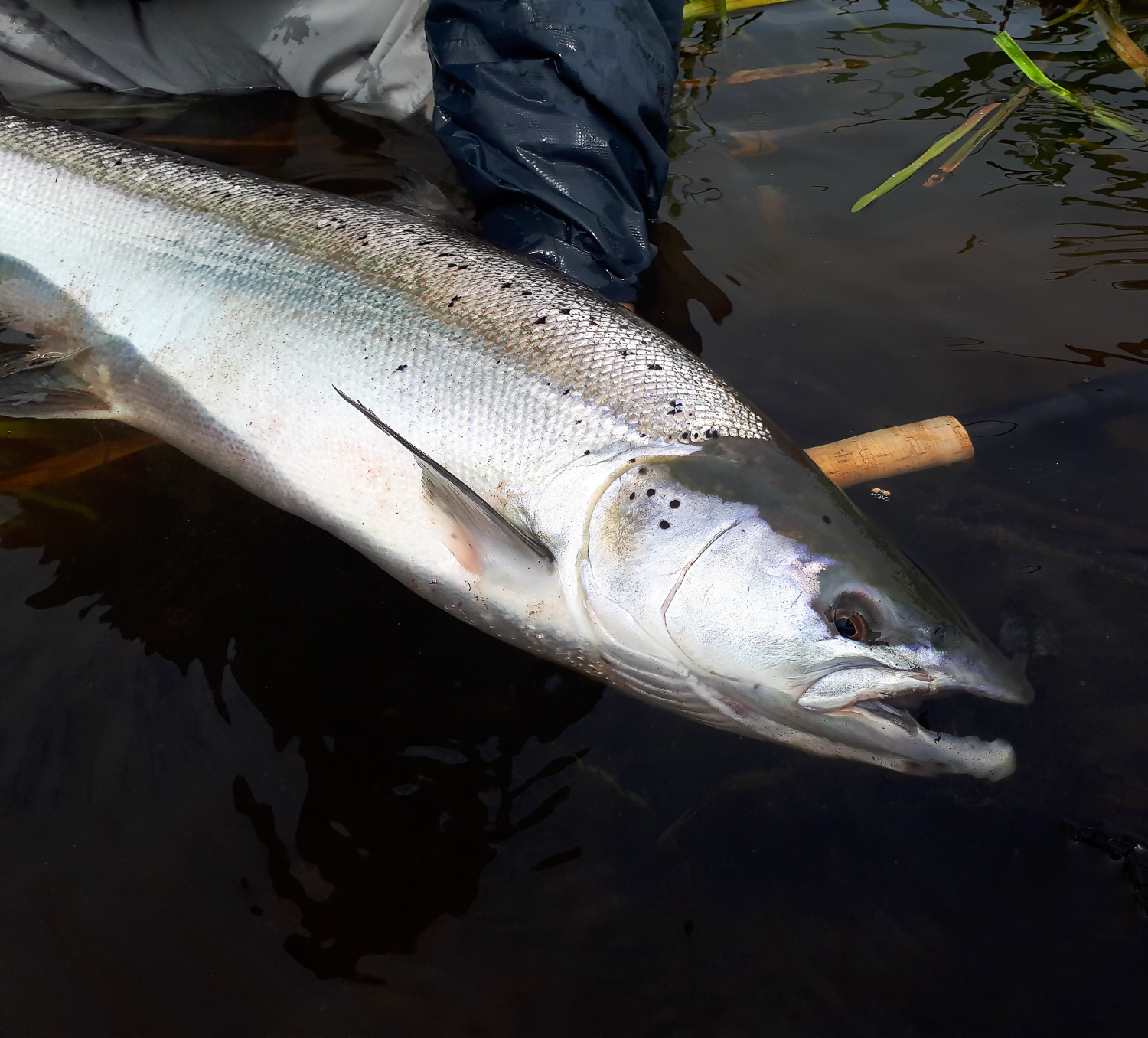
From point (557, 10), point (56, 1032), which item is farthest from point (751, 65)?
point (56, 1032)

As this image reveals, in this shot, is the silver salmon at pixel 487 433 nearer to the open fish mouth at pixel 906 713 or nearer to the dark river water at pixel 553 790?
the open fish mouth at pixel 906 713

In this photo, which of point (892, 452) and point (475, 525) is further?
point (892, 452)

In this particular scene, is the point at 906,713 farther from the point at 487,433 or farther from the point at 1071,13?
the point at 1071,13

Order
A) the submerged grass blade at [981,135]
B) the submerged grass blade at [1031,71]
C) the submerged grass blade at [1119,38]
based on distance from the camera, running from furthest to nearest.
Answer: the submerged grass blade at [1119,38]
the submerged grass blade at [1031,71]
the submerged grass blade at [981,135]

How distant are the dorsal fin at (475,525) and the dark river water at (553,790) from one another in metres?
0.43

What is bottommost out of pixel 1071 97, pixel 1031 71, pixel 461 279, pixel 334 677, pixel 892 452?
pixel 334 677

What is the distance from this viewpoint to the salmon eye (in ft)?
5.77

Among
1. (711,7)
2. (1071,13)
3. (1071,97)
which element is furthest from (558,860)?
(1071,13)

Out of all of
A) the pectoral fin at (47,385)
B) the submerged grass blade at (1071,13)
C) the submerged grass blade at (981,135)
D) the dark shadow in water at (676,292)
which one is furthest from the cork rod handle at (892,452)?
the submerged grass blade at (1071,13)

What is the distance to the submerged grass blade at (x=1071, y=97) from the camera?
374 cm

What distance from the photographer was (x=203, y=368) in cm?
229

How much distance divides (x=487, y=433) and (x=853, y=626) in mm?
1064

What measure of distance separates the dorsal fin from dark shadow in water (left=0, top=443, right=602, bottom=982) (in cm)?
43

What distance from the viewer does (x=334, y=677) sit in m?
2.15
